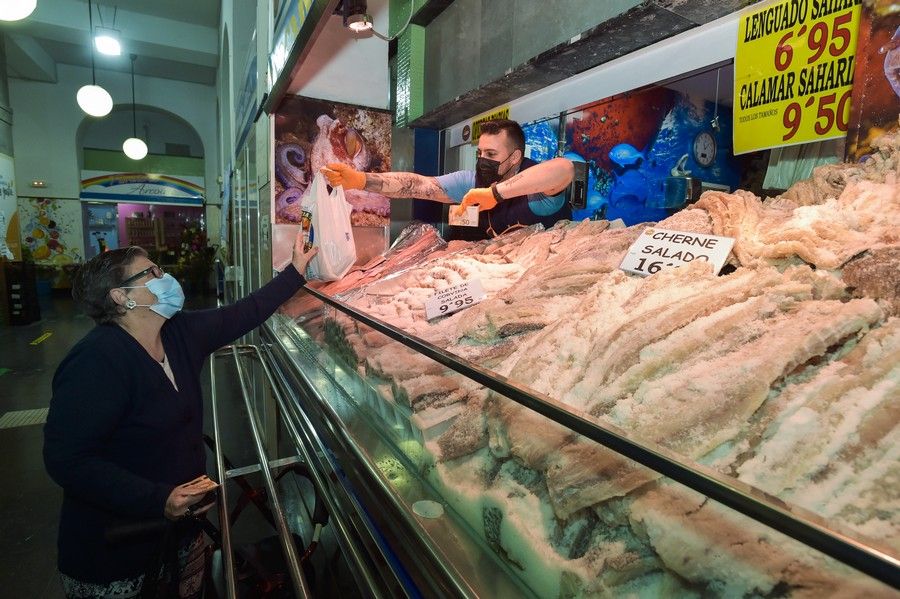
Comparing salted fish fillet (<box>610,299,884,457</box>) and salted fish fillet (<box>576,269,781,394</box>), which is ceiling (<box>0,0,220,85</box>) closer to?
salted fish fillet (<box>576,269,781,394</box>)

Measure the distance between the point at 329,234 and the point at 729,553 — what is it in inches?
96.6

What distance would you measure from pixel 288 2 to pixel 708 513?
281 centimetres

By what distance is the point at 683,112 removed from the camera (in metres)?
2.03

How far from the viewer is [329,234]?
8.87 ft

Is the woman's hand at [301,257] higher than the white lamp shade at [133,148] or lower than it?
lower

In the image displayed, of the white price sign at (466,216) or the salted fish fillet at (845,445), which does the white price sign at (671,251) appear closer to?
the salted fish fillet at (845,445)

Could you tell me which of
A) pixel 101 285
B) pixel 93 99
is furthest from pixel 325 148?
pixel 93 99

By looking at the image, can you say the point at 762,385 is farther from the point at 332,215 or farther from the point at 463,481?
the point at 332,215

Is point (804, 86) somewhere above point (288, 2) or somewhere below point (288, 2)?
below

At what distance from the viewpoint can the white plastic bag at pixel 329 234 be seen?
105 inches

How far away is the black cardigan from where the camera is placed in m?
1.58

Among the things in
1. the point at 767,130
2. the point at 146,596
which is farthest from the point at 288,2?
the point at 146,596

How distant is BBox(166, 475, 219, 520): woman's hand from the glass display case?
41 centimetres

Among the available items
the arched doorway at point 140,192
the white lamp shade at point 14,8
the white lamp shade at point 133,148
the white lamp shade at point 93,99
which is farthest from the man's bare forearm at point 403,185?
the white lamp shade at point 133,148
